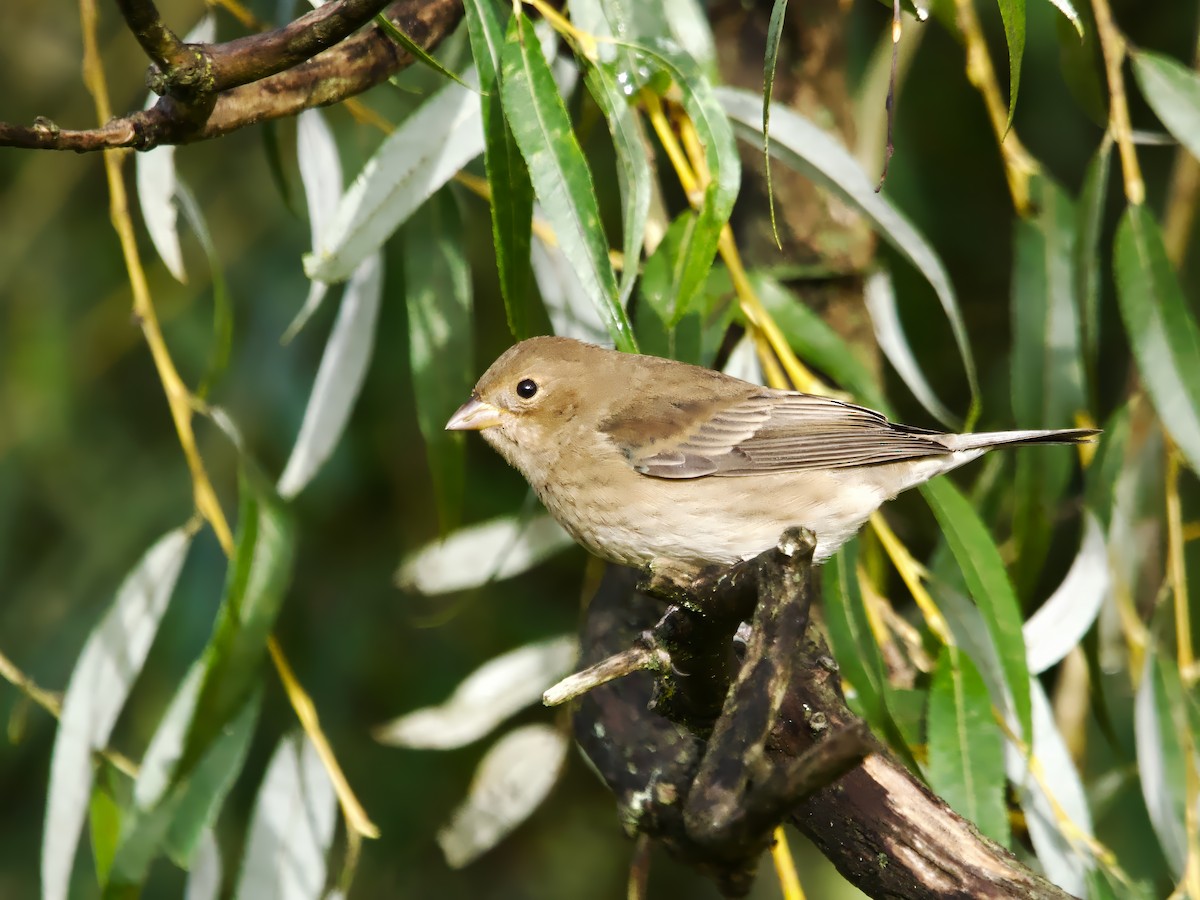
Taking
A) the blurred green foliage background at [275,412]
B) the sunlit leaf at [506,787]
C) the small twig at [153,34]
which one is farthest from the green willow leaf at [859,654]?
the blurred green foliage background at [275,412]

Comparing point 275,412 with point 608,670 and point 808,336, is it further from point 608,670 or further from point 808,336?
point 608,670

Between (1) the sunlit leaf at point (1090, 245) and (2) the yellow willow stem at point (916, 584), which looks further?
(1) the sunlit leaf at point (1090, 245)

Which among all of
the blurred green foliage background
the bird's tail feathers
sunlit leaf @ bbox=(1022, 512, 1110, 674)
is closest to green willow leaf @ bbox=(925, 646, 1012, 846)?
sunlit leaf @ bbox=(1022, 512, 1110, 674)

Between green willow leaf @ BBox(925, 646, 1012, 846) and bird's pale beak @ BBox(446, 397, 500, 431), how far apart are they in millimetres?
1211

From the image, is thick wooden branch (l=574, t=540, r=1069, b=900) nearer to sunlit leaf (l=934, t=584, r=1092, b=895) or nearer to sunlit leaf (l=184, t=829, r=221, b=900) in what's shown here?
sunlit leaf (l=934, t=584, r=1092, b=895)

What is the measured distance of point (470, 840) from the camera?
3.67m

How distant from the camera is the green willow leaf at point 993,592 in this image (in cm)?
283

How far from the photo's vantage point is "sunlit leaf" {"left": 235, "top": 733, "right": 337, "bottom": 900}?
A: 10.3 feet

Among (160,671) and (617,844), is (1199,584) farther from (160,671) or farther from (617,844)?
(160,671)

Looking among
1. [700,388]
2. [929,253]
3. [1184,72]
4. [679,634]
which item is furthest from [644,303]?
[1184,72]

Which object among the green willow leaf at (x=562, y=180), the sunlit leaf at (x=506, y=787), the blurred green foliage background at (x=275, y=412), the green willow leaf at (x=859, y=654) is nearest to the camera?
the green willow leaf at (x=562, y=180)

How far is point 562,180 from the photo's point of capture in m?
2.53

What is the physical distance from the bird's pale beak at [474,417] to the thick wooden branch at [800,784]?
70cm

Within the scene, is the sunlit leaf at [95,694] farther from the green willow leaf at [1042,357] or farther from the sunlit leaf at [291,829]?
the green willow leaf at [1042,357]
